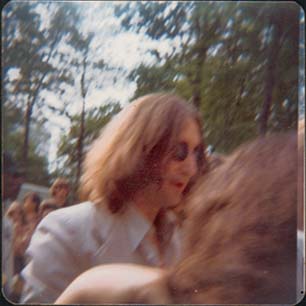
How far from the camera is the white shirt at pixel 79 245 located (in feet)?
6.85

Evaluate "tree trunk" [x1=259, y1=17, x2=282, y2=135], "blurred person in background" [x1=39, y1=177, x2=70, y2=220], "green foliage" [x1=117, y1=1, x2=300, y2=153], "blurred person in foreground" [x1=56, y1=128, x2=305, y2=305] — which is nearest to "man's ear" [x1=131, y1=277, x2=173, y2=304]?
"blurred person in foreground" [x1=56, y1=128, x2=305, y2=305]

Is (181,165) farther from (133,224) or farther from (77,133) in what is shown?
(77,133)

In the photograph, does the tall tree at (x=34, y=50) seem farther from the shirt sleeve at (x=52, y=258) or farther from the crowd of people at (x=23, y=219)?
the shirt sleeve at (x=52, y=258)

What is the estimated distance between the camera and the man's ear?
2105mm

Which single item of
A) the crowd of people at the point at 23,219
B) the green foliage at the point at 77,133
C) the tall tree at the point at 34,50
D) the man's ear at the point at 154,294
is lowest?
the man's ear at the point at 154,294

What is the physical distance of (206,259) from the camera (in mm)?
2092

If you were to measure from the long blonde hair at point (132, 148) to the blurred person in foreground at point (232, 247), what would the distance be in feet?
0.56

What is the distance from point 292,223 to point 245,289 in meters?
0.31

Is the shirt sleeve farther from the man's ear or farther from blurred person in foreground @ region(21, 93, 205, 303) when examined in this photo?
the man's ear

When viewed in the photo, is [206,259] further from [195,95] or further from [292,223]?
[195,95]

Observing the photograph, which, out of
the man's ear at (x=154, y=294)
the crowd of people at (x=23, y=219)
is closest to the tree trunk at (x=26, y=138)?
the crowd of people at (x=23, y=219)

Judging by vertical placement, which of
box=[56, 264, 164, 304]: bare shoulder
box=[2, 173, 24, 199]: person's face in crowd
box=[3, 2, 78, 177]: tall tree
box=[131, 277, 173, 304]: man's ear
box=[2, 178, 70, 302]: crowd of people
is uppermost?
box=[3, 2, 78, 177]: tall tree

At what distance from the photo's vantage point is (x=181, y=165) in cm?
209

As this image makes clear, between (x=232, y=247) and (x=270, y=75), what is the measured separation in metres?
0.66
